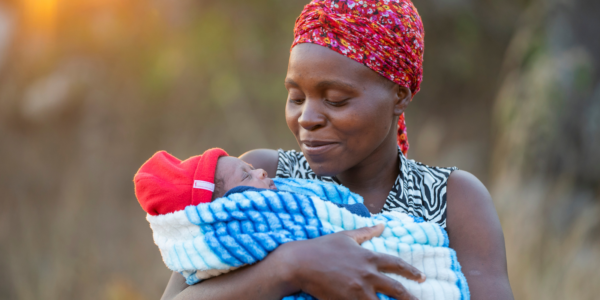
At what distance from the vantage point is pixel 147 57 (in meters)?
5.00

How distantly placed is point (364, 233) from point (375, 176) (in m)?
0.47

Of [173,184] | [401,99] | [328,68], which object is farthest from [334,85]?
[173,184]

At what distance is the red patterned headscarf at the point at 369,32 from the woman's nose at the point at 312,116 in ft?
0.64

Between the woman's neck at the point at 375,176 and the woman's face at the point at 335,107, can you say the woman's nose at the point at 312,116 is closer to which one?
the woman's face at the point at 335,107

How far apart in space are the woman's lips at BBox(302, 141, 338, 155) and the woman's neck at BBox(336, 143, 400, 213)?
24 cm

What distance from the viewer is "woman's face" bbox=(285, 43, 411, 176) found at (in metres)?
1.43

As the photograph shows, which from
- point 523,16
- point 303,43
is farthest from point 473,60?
point 303,43

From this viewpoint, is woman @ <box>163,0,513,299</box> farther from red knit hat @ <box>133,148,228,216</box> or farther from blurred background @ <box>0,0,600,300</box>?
blurred background @ <box>0,0,600,300</box>

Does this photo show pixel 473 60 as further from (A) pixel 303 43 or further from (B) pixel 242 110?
(A) pixel 303 43

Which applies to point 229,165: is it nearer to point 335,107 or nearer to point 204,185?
point 204,185

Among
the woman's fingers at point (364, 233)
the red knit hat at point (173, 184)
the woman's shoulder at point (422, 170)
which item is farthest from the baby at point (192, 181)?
the woman's shoulder at point (422, 170)

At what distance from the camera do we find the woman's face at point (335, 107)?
56.2 inches

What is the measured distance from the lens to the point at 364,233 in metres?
1.26

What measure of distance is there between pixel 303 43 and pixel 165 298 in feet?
3.26
